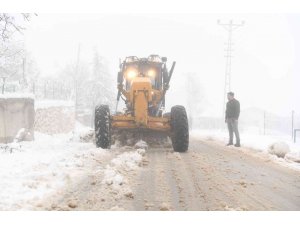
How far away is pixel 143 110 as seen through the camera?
36.8ft

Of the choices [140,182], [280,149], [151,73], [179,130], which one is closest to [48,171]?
[140,182]

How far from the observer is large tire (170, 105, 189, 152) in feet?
35.3

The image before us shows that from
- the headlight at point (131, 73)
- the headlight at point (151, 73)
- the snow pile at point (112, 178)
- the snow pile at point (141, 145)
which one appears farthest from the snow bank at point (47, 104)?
the snow pile at point (112, 178)

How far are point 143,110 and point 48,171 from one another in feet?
14.1

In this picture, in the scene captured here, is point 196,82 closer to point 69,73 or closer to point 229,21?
point 69,73

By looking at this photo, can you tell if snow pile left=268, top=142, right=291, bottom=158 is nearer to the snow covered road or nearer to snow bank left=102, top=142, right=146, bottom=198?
the snow covered road

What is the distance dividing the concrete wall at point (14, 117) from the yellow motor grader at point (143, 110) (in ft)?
9.54

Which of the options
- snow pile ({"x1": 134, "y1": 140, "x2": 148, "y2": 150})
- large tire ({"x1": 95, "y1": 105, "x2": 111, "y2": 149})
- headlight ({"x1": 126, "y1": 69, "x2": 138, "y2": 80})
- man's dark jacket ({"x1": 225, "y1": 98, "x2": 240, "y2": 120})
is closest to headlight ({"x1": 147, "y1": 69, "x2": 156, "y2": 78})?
headlight ({"x1": 126, "y1": 69, "x2": 138, "y2": 80})

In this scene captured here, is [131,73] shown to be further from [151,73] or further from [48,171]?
[48,171]

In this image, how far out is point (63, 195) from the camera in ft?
19.5

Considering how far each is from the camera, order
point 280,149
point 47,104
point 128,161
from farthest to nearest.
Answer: point 47,104
point 280,149
point 128,161

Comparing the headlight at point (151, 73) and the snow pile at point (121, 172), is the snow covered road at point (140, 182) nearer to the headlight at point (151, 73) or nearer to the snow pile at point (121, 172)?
the snow pile at point (121, 172)

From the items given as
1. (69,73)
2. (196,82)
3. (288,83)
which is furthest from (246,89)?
(69,73)
